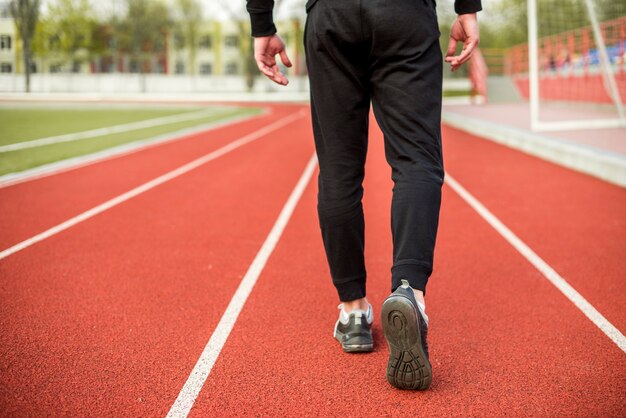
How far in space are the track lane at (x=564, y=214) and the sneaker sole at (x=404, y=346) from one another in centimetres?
129

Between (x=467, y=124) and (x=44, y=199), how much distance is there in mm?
12312

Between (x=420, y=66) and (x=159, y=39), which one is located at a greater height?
(x=159, y=39)

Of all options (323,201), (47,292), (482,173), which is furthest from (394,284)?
(482,173)

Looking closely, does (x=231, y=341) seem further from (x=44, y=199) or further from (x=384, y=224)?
(x=44, y=199)

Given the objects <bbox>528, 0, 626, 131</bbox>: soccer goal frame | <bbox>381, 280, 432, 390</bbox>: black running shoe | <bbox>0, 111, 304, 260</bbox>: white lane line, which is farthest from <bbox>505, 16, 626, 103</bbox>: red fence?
<bbox>381, 280, 432, 390</bbox>: black running shoe

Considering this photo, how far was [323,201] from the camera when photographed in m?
2.56

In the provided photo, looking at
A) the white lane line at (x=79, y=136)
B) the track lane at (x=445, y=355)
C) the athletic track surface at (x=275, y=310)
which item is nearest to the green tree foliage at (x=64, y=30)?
the white lane line at (x=79, y=136)

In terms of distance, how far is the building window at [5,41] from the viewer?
47741 millimetres

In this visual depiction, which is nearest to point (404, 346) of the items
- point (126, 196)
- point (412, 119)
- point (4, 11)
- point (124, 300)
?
point (412, 119)

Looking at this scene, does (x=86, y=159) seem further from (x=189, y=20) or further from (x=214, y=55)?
(x=214, y=55)

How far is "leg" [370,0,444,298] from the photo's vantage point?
227 cm

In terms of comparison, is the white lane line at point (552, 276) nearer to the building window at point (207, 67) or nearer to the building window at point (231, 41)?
the building window at point (231, 41)

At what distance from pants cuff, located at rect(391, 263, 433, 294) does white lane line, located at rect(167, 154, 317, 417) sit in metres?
0.82

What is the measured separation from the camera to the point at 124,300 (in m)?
3.53
